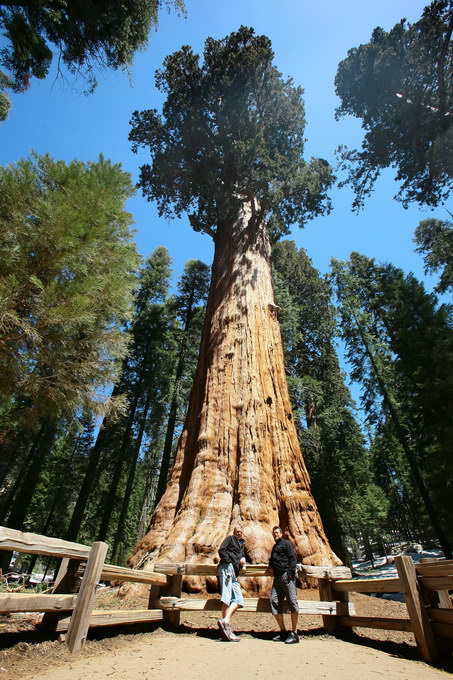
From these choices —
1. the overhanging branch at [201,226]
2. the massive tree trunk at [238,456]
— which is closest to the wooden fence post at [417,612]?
the massive tree trunk at [238,456]

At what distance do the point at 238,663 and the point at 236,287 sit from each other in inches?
309

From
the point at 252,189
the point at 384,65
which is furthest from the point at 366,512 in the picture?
the point at 384,65

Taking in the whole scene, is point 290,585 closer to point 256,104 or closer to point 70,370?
point 70,370

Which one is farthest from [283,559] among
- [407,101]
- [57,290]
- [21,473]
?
[21,473]

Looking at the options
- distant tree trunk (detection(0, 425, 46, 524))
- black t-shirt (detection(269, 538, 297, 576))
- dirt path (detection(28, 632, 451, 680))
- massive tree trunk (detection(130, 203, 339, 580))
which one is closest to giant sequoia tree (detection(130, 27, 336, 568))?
massive tree trunk (detection(130, 203, 339, 580))

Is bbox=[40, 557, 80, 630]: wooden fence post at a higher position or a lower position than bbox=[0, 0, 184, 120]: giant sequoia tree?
lower

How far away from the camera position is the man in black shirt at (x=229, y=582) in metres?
3.93

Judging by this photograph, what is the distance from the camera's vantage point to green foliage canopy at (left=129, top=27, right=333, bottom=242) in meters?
11.8

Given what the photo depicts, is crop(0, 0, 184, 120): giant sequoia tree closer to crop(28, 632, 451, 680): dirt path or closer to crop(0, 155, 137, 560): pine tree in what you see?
crop(0, 155, 137, 560): pine tree

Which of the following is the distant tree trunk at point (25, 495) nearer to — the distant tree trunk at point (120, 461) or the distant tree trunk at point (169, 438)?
the distant tree trunk at point (120, 461)

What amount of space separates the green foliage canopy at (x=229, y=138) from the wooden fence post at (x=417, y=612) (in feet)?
34.0

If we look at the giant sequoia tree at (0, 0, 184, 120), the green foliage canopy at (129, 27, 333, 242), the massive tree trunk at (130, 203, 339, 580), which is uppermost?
the green foliage canopy at (129, 27, 333, 242)

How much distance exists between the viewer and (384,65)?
12.9 m

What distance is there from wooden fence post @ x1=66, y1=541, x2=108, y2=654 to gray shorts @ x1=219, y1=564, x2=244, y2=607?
5.23 feet
